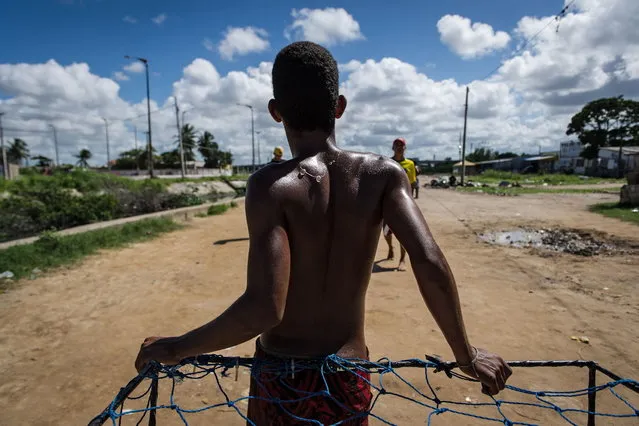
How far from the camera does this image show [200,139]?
195 feet

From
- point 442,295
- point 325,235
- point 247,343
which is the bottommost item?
point 247,343

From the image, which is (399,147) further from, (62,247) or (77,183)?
(77,183)

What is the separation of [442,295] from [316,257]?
39cm

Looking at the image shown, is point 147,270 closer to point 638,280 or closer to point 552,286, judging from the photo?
point 552,286

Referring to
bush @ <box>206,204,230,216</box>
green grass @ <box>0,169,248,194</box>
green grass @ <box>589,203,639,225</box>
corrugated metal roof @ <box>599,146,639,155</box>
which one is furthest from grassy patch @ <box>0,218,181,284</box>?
corrugated metal roof @ <box>599,146,639,155</box>

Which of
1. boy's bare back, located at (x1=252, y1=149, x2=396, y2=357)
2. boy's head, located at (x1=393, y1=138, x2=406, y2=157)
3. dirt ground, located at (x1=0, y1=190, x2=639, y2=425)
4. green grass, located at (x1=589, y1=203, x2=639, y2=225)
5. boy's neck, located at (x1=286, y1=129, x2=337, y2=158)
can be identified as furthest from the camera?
green grass, located at (x1=589, y1=203, x2=639, y2=225)

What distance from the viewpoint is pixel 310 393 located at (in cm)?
129

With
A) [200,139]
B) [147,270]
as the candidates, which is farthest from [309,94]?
[200,139]

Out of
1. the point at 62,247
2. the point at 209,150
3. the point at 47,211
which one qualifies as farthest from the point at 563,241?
the point at 209,150

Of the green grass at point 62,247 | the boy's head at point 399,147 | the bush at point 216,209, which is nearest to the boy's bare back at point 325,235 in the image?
the boy's head at point 399,147

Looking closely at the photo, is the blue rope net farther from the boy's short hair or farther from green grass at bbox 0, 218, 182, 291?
green grass at bbox 0, 218, 182, 291

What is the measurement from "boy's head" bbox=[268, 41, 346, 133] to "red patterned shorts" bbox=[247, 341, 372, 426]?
0.80 metres

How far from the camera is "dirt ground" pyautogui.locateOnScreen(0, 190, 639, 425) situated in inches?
117

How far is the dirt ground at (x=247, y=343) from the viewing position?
9.75 feet
